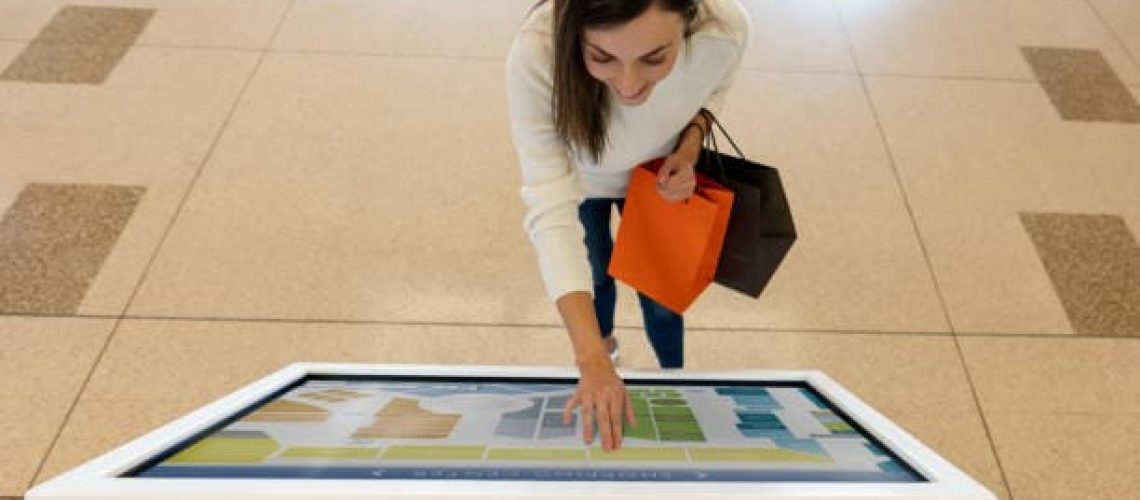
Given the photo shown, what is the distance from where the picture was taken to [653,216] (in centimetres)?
123

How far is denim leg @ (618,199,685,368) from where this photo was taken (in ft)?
5.29

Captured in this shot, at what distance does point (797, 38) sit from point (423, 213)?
160cm

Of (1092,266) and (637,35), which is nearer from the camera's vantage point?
(637,35)

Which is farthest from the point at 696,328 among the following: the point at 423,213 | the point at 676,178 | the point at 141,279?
the point at 141,279

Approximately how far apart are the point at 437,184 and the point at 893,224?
4.27ft

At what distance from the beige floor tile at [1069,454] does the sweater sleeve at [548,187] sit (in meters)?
1.21

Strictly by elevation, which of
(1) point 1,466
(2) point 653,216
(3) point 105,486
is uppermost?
(2) point 653,216

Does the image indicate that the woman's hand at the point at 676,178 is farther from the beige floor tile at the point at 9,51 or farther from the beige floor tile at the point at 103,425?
the beige floor tile at the point at 9,51

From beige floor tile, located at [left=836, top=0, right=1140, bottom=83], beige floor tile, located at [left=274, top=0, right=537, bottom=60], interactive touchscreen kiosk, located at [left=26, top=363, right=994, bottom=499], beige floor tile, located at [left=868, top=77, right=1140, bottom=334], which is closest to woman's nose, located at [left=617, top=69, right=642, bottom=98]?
interactive touchscreen kiosk, located at [left=26, top=363, right=994, bottom=499]

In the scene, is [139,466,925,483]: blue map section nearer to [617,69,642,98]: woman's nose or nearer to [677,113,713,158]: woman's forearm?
[617,69,642,98]: woman's nose

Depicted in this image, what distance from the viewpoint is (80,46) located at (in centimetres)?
280

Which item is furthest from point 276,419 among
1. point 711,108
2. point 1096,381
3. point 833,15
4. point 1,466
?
point 833,15

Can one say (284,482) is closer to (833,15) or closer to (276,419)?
(276,419)

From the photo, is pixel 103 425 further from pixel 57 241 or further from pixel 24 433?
pixel 57 241
